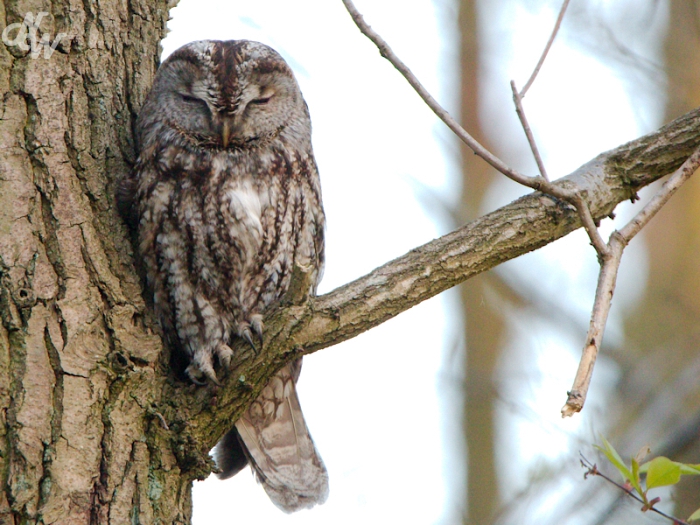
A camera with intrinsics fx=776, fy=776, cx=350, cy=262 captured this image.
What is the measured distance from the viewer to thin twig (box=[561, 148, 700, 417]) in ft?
5.05

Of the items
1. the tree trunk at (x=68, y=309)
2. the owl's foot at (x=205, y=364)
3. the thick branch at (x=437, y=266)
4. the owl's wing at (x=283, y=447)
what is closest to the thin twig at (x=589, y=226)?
the thick branch at (x=437, y=266)

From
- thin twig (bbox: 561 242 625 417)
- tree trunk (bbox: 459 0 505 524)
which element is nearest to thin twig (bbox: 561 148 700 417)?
thin twig (bbox: 561 242 625 417)

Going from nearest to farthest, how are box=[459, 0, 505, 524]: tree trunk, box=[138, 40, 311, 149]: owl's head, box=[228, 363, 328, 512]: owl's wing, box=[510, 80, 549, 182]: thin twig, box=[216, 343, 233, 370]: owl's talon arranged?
box=[510, 80, 549, 182]: thin twig → box=[216, 343, 233, 370]: owl's talon → box=[138, 40, 311, 149]: owl's head → box=[228, 363, 328, 512]: owl's wing → box=[459, 0, 505, 524]: tree trunk

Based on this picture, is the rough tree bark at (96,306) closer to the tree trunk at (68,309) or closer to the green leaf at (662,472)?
the tree trunk at (68,309)

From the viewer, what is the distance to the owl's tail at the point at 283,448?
2869 mm

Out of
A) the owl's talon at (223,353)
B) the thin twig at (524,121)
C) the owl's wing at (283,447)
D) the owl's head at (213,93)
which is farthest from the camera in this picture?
the owl's wing at (283,447)

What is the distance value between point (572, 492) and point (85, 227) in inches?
73.9

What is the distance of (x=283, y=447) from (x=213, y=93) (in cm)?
133

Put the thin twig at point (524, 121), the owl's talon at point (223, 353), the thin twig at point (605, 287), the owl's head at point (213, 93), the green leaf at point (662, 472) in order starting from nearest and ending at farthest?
1. the green leaf at point (662, 472)
2. the thin twig at point (605, 287)
3. the thin twig at point (524, 121)
4. the owl's talon at point (223, 353)
5. the owl's head at point (213, 93)

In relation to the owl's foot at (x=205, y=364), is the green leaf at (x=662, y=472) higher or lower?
lower

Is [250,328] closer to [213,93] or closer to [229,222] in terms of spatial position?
[229,222]

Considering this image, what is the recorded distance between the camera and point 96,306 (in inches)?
80.2

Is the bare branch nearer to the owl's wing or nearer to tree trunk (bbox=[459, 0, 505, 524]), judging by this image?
the owl's wing

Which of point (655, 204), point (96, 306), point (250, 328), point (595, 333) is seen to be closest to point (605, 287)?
point (595, 333)
